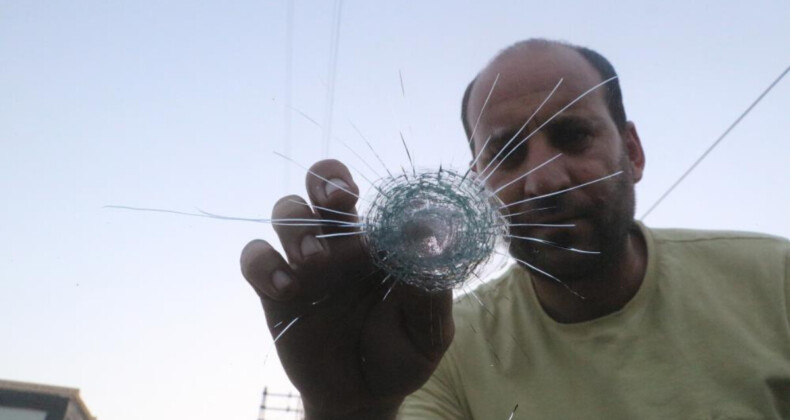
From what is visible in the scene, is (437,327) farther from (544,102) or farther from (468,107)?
(468,107)

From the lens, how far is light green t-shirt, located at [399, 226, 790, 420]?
39.2 inches

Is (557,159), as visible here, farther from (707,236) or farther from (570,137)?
(707,236)

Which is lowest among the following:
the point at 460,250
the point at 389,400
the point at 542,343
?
the point at 542,343

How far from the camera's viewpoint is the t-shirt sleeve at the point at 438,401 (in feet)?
3.60

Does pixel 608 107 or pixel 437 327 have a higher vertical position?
pixel 608 107

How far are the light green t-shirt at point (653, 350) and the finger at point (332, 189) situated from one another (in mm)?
512

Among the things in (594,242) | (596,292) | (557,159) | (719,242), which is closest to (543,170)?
(557,159)

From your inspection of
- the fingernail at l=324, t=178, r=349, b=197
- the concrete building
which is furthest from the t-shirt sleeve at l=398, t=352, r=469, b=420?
the concrete building

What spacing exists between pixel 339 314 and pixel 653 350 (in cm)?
65

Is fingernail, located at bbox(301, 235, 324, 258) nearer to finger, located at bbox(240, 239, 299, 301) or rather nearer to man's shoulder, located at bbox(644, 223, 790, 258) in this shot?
finger, located at bbox(240, 239, 299, 301)

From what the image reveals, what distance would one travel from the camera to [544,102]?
1104mm

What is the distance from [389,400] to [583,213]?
516 millimetres

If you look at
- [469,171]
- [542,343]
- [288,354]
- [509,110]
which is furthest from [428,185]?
[542,343]

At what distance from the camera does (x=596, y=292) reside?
119 centimetres
